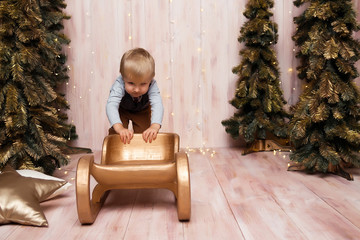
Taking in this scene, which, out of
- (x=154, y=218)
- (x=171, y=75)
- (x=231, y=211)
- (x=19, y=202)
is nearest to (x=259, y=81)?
(x=171, y=75)

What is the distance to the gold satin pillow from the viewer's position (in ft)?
4.74

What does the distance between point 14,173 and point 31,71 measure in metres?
0.68

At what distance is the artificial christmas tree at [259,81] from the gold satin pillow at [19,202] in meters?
1.57

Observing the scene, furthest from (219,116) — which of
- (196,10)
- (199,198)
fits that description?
(199,198)

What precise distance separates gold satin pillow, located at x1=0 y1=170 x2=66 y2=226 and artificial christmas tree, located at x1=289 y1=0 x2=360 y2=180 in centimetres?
139

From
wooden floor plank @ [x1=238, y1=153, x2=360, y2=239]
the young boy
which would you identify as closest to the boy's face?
the young boy

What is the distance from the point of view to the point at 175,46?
2.95 m

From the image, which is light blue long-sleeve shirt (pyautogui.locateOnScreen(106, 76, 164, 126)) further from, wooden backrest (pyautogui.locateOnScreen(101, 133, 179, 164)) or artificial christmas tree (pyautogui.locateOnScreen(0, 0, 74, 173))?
artificial christmas tree (pyautogui.locateOnScreen(0, 0, 74, 173))

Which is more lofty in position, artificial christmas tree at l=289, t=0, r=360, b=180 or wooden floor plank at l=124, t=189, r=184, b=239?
artificial christmas tree at l=289, t=0, r=360, b=180

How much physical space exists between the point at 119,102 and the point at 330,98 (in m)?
1.12

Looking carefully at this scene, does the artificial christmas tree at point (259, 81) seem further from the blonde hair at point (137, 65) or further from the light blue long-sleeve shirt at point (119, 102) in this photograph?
the blonde hair at point (137, 65)

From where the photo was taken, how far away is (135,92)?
6.43 ft

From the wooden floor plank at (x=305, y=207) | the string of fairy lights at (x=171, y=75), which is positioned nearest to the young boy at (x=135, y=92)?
the wooden floor plank at (x=305, y=207)

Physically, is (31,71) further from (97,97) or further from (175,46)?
(175,46)
